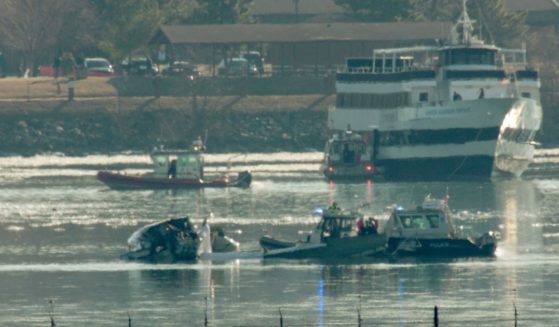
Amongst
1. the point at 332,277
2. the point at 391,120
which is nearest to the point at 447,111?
the point at 391,120

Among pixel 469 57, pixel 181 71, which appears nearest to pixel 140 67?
pixel 181 71

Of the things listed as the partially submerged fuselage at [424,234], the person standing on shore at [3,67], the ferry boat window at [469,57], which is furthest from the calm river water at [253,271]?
the person standing on shore at [3,67]

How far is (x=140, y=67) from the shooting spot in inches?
7101

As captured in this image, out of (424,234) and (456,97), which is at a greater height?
(456,97)

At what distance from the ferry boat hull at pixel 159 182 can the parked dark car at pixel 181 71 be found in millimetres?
49821

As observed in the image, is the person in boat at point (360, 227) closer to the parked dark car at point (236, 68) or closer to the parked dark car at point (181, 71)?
the parked dark car at point (181, 71)

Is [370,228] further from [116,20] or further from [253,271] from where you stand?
[116,20]

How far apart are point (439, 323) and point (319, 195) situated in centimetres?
5430

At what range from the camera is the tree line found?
187125 millimetres

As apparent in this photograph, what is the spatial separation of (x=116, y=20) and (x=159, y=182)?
200 ft

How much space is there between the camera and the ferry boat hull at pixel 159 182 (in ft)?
418

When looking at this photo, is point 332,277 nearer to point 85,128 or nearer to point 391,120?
point 391,120

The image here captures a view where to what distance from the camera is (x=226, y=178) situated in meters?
130

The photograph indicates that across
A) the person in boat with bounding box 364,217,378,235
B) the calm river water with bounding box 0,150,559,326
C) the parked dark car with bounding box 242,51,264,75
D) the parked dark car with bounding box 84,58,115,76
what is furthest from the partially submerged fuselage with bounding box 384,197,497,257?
the parked dark car with bounding box 84,58,115,76
